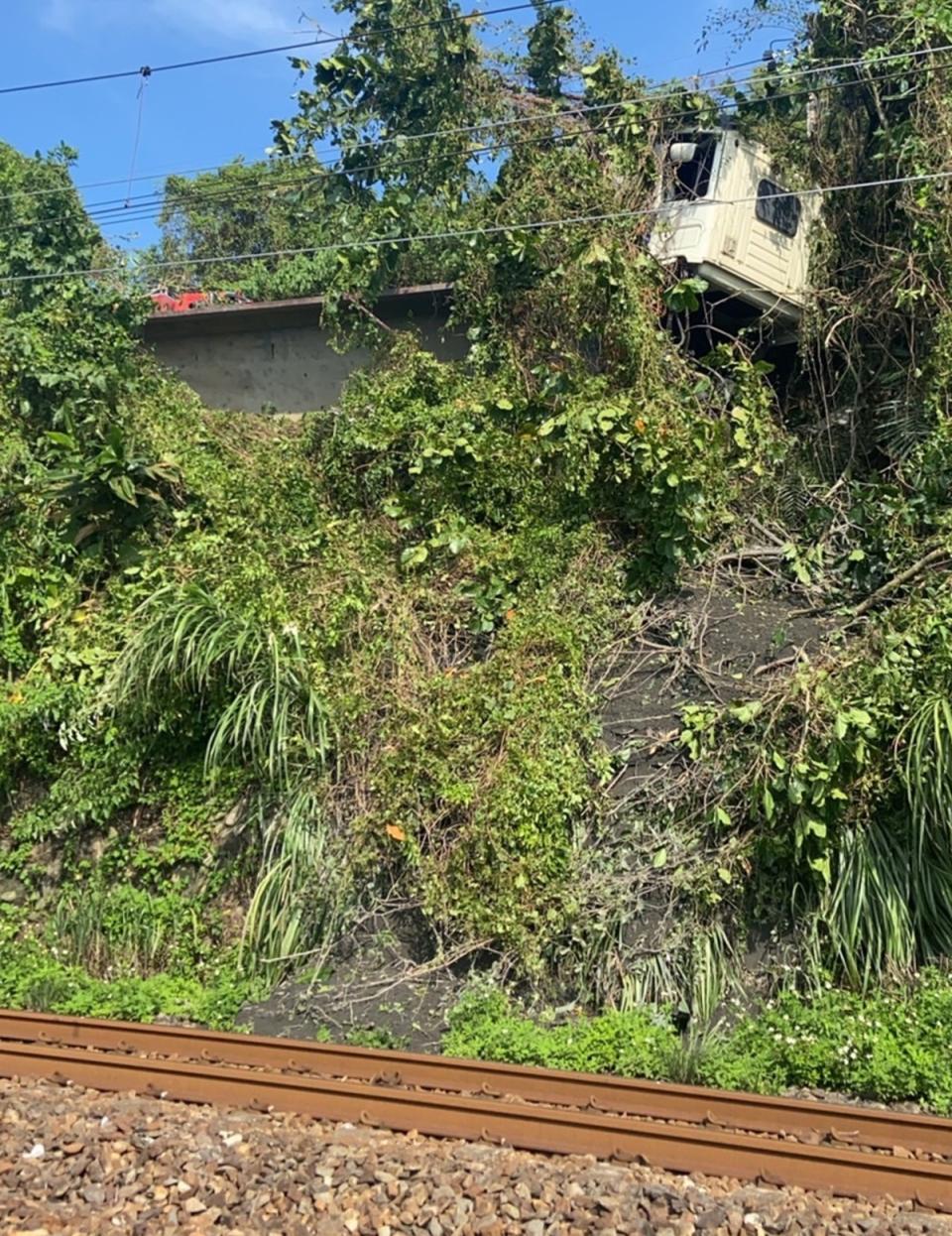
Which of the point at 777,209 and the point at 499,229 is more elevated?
the point at 777,209

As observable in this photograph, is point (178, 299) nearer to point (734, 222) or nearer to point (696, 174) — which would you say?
point (696, 174)

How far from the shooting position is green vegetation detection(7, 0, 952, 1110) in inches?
279

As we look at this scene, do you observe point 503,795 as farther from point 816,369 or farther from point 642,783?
point 816,369

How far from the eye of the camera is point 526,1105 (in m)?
5.04

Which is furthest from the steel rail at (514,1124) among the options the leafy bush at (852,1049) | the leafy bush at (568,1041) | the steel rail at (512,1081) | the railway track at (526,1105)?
the leafy bush at (852,1049)

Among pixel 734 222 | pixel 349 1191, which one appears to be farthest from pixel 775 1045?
pixel 734 222

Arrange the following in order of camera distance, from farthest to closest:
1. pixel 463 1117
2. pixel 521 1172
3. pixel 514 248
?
pixel 514 248, pixel 463 1117, pixel 521 1172

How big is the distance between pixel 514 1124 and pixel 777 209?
35.2 feet

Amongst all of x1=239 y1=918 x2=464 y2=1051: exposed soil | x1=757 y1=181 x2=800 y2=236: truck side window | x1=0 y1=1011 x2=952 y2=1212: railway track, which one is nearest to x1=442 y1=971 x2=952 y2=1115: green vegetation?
x1=239 y1=918 x2=464 y2=1051: exposed soil

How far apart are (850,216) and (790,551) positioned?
4.15 meters

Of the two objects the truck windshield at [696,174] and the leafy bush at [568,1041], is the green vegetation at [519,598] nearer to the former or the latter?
the leafy bush at [568,1041]

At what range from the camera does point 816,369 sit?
11414 millimetres

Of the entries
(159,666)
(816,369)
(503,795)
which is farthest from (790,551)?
(159,666)

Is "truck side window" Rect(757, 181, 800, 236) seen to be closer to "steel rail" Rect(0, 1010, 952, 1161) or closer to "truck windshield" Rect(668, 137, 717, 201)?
"truck windshield" Rect(668, 137, 717, 201)
